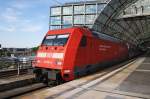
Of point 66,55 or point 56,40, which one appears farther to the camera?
point 56,40

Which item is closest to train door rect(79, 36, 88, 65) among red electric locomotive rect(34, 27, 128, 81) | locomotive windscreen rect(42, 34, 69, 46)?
red electric locomotive rect(34, 27, 128, 81)

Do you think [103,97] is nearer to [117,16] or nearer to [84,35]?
[84,35]

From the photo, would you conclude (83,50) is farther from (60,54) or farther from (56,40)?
(56,40)

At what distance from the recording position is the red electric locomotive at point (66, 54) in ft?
36.5

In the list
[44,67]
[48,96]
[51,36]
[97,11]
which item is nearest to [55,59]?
[44,67]

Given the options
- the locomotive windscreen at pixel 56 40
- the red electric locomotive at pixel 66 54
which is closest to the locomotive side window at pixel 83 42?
the red electric locomotive at pixel 66 54

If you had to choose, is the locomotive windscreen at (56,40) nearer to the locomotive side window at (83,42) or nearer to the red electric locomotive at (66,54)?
the red electric locomotive at (66,54)

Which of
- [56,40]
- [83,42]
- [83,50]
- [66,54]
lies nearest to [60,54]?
[66,54]

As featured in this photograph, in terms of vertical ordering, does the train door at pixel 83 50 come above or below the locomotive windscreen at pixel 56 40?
below

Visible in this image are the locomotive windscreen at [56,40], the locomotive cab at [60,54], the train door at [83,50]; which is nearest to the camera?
the locomotive cab at [60,54]

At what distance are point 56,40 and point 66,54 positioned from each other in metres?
1.58

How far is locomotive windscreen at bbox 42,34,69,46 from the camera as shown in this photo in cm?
1185

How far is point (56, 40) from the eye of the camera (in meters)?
12.4

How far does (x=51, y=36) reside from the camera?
512 inches
